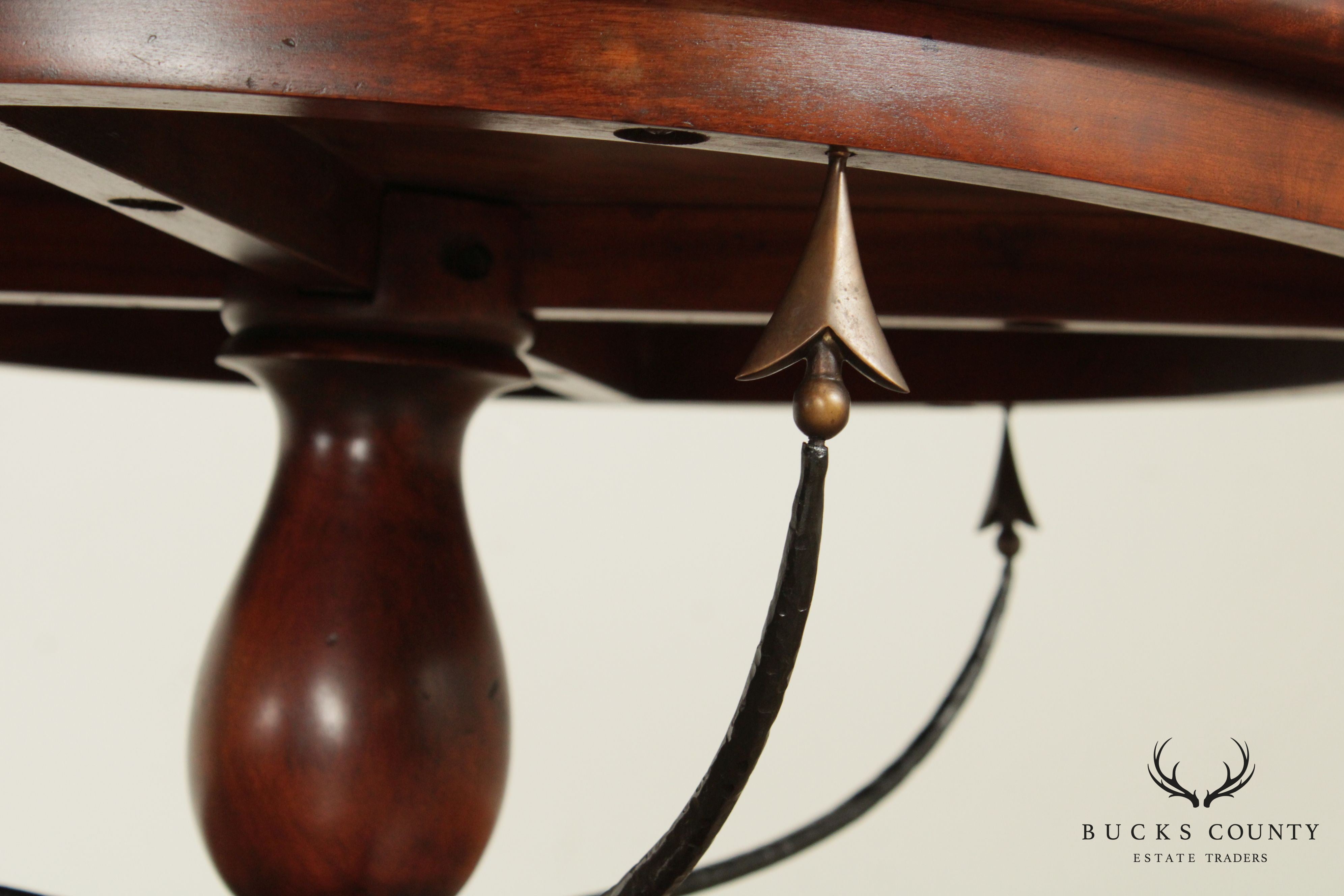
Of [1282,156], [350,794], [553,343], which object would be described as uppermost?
[553,343]

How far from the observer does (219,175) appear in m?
0.44

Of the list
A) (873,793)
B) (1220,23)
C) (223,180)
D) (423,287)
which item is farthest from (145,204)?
(873,793)

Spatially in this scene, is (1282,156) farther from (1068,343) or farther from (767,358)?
(1068,343)

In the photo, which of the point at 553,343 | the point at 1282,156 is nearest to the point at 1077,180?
the point at 1282,156

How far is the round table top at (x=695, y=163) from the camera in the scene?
0.31 m

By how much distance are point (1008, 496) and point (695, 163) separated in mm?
425

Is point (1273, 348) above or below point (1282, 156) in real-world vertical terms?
above

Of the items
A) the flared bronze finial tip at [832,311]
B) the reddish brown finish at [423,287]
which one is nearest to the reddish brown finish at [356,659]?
the reddish brown finish at [423,287]

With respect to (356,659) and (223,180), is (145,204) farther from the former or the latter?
(356,659)

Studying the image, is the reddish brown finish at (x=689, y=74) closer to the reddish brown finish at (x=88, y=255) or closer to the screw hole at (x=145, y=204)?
the screw hole at (x=145, y=204)

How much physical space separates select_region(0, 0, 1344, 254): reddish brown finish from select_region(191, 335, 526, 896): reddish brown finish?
0.27m

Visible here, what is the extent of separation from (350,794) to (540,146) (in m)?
0.24

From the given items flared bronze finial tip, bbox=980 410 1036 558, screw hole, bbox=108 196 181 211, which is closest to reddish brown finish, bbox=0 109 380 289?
screw hole, bbox=108 196 181 211

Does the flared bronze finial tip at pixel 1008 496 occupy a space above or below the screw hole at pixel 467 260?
above
